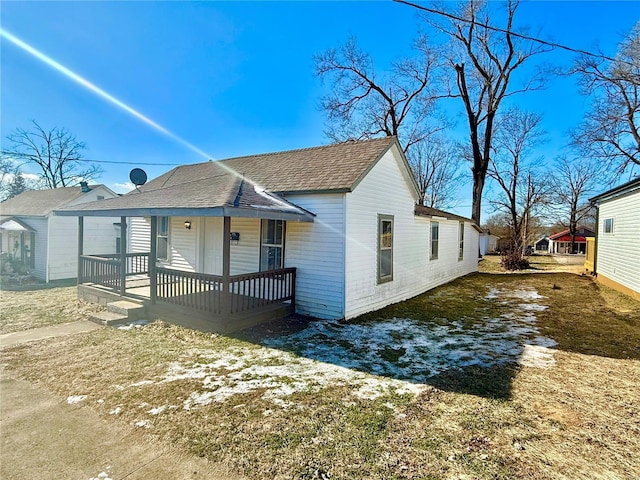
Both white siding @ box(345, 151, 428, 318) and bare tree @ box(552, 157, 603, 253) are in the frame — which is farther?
bare tree @ box(552, 157, 603, 253)

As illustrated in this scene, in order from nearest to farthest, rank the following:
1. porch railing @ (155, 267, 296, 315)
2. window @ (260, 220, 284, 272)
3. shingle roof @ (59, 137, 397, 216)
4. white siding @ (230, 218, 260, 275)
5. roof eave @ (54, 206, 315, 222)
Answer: roof eave @ (54, 206, 315, 222) < porch railing @ (155, 267, 296, 315) < shingle roof @ (59, 137, 397, 216) < window @ (260, 220, 284, 272) < white siding @ (230, 218, 260, 275)

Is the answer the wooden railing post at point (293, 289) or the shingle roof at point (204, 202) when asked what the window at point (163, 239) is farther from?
the wooden railing post at point (293, 289)

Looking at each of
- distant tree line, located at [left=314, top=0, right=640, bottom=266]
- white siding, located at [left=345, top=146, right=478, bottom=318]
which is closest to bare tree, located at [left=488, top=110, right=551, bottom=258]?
distant tree line, located at [left=314, top=0, right=640, bottom=266]

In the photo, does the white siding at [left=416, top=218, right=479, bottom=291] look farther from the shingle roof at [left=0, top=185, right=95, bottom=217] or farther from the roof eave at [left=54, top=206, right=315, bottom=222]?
the shingle roof at [left=0, top=185, right=95, bottom=217]

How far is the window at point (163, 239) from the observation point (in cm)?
1075

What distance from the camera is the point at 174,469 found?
2.68m

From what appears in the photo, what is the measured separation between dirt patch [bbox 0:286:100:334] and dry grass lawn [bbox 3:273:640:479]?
176 centimetres

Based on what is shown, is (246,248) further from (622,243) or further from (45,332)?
(622,243)

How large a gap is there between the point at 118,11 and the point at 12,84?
423 centimetres

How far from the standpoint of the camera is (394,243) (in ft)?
30.7

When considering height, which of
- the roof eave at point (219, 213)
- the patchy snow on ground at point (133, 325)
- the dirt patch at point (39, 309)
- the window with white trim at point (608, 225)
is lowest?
the dirt patch at point (39, 309)

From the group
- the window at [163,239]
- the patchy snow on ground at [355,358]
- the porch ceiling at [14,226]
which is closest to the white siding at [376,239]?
the patchy snow on ground at [355,358]

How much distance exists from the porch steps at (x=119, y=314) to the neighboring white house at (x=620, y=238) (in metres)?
13.7

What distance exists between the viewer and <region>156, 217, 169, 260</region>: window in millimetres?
10750
